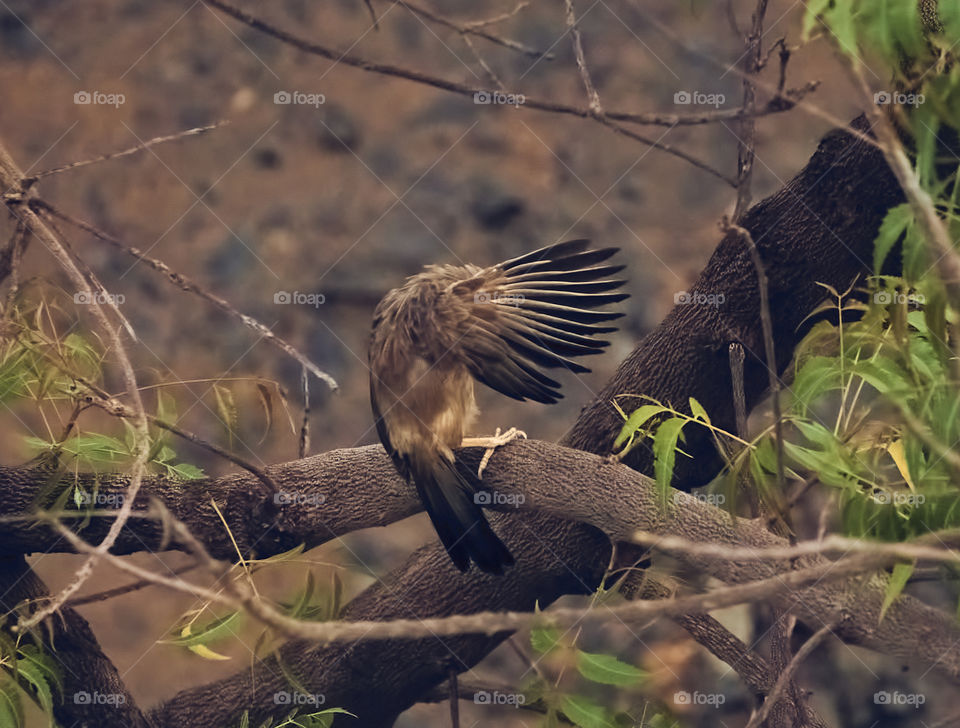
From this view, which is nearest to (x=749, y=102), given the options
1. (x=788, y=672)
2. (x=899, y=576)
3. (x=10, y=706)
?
(x=899, y=576)

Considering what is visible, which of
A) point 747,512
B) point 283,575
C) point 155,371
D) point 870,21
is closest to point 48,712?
point 283,575

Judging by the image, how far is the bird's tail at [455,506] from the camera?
122 cm

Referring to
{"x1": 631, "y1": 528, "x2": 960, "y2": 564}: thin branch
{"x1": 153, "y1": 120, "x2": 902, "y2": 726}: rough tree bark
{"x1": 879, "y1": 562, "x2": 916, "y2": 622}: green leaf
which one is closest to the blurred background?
{"x1": 153, "y1": 120, "x2": 902, "y2": 726}: rough tree bark

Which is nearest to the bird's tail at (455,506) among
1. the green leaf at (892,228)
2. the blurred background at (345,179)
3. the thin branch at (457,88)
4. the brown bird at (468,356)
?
the brown bird at (468,356)

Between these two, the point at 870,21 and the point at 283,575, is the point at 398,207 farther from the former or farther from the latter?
the point at 870,21

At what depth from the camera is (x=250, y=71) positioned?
6.76 feet

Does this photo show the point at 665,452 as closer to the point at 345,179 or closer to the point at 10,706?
the point at 10,706

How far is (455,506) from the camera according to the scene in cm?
122

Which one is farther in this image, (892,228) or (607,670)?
(607,670)

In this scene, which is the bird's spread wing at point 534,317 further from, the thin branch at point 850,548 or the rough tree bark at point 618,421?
the thin branch at point 850,548

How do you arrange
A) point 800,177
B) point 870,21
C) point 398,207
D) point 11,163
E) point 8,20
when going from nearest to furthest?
point 870,21, point 800,177, point 11,163, point 8,20, point 398,207

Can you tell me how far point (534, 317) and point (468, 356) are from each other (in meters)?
0.10

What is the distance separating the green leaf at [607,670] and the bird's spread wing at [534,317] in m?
0.34

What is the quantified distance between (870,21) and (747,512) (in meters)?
0.67
